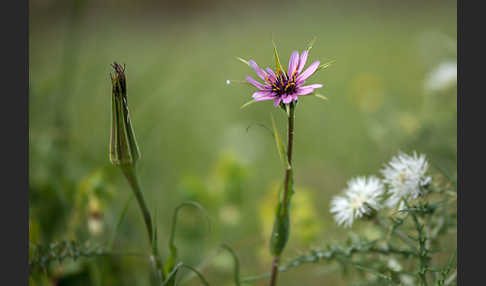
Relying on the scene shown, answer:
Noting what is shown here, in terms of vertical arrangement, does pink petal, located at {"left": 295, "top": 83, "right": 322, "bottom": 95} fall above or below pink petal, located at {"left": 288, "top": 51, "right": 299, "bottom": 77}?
below

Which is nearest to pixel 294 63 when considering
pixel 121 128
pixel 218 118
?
pixel 121 128

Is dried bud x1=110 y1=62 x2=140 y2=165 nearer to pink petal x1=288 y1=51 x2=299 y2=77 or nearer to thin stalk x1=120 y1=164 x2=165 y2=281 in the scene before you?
thin stalk x1=120 y1=164 x2=165 y2=281

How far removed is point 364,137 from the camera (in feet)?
2.81

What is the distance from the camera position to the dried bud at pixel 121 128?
28 centimetres

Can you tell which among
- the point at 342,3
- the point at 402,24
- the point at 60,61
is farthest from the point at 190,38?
the point at 402,24

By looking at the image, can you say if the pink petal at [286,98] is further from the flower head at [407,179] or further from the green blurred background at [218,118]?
the flower head at [407,179]

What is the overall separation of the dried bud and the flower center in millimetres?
107

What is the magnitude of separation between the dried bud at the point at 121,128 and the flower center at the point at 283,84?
0.35 feet

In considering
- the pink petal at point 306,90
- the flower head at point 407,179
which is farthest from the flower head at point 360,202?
the pink petal at point 306,90

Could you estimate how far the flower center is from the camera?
0.29 meters

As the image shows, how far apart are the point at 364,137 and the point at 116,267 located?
1.83ft

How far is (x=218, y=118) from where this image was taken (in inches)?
39.1

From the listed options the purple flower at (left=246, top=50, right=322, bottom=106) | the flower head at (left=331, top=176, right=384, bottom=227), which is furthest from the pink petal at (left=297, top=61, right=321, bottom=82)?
the flower head at (left=331, top=176, right=384, bottom=227)

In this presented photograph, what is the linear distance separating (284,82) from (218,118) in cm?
70
